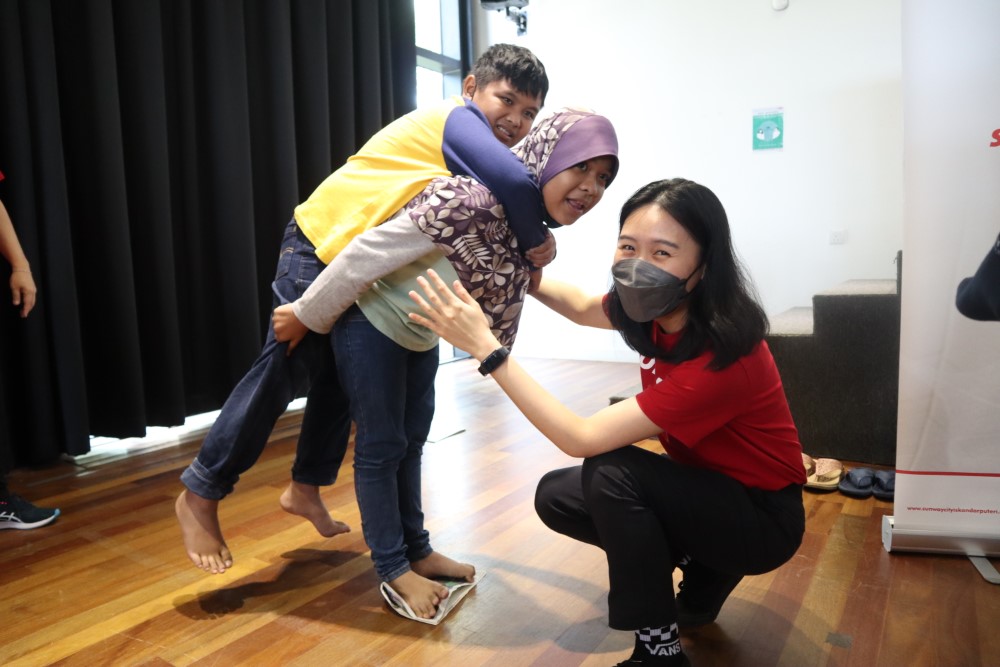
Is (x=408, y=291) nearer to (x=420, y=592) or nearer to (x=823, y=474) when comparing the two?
(x=420, y=592)

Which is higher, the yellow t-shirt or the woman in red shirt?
the yellow t-shirt

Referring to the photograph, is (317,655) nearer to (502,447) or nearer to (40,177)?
(502,447)

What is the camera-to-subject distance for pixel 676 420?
3.88 ft

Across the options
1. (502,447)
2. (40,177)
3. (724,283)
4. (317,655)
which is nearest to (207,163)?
(40,177)

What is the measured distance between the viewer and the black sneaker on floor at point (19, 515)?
6.79 ft

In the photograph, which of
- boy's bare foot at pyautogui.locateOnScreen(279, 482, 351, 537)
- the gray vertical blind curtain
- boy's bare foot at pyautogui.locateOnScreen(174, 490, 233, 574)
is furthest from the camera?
the gray vertical blind curtain

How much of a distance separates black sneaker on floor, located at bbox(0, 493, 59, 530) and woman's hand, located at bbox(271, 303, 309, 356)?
3.83 feet

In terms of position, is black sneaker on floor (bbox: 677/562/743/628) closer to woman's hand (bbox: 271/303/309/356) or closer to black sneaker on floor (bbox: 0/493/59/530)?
woman's hand (bbox: 271/303/309/356)

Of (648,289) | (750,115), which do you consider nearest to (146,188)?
(648,289)

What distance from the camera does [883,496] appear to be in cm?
225

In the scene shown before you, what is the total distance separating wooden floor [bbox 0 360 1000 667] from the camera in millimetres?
1394

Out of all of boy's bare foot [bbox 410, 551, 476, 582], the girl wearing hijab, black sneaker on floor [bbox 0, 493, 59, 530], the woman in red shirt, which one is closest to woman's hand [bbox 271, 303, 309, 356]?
the girl wearing hijab

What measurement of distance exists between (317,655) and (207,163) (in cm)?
247

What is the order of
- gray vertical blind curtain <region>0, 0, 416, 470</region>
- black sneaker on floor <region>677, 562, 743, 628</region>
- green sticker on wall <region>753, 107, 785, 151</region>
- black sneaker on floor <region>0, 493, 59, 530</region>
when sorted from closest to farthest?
black sneaker on floor <region>677, 562, 743, 628</region>
black sneaker on floor <region>0, 493, 59, 530</region>
gray vertical blind curtain <region>0, 0, 416, 470</region>
green sticker on wall <region>753, 107, 785, 151</region>
